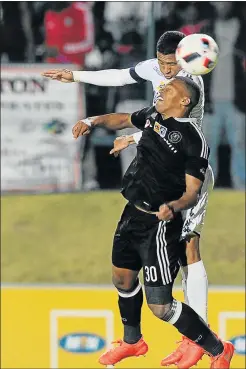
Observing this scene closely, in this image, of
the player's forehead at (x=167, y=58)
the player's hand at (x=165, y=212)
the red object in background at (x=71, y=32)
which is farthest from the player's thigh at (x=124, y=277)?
the red object in background at (x=71, y=32)

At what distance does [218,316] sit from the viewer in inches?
511

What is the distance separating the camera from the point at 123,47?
19.1 m

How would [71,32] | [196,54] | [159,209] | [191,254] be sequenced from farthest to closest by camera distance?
[71,32] < [191,254] < [159,209] < [196,54]

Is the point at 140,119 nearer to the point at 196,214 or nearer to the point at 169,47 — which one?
the point at 169,47

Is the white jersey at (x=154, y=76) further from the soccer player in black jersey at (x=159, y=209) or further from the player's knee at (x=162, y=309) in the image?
the player's knee at (x=162, y=309)

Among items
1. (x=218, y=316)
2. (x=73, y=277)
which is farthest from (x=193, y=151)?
(x=73, y=277)

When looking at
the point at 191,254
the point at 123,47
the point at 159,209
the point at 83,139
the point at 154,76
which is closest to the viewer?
the point at 159,209

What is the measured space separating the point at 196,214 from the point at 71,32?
1054cm

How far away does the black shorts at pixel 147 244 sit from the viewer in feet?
29.5

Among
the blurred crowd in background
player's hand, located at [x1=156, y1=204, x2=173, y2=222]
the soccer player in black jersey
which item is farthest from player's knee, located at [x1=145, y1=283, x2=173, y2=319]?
the blurred crowd in background

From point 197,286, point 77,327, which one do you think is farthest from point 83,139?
point 197,286

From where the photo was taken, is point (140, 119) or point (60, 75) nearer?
point (60, 75)

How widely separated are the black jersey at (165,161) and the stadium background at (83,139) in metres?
8.82

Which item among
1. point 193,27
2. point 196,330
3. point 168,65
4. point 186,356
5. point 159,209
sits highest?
point 168,65
